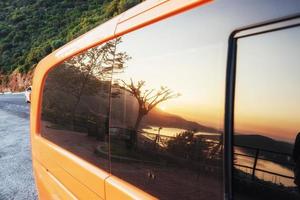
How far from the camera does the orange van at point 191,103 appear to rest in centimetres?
145

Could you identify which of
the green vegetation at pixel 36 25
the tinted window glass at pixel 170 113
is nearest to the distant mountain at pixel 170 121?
the tinted window glass at pixel 170 113

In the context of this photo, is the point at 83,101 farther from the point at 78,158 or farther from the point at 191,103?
the point at 191,103

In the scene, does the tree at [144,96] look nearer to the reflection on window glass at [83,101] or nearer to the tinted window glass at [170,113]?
the tinted window glass at [170,113]

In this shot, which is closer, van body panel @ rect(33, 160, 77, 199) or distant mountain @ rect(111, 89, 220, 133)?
distant mountain @ rect(111, 89, 220, 133)

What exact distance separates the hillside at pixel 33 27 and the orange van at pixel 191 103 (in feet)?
174

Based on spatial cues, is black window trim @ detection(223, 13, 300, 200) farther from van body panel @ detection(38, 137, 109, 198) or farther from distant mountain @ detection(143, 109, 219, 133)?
van body panel @ detection(38, 137, 109, 198)

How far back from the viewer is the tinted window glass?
1.68 m

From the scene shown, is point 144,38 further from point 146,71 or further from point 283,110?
point 283,110

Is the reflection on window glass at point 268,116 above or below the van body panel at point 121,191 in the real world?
above

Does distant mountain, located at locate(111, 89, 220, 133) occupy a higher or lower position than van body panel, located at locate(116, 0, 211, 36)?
lower

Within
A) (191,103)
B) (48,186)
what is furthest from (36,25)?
(191,103)

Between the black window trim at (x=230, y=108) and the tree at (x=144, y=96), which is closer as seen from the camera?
the black window trim at (x=230, y=108)

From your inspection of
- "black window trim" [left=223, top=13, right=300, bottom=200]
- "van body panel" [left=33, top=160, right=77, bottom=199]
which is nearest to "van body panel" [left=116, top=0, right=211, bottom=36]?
"black window trim" [left=223, top=13, right=300, bottom=200]

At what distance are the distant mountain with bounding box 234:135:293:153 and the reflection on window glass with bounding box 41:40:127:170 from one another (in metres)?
0.91
